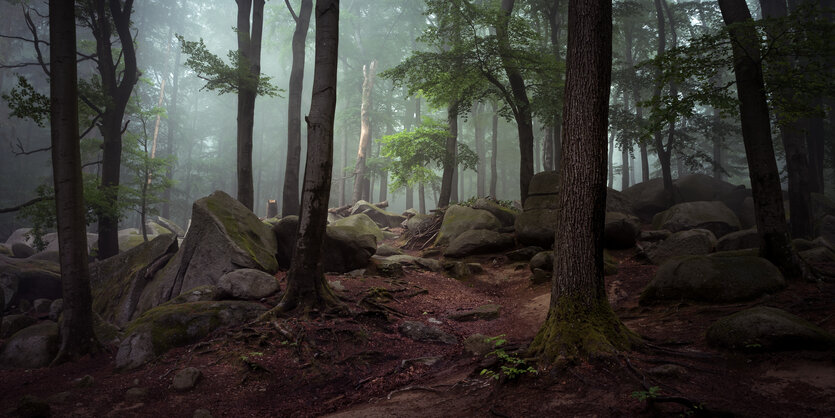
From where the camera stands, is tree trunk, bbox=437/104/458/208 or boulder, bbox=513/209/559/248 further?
tree trunk, bbox=437/104/458/208

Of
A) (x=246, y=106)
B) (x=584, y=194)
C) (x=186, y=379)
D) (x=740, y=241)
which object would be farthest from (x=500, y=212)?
(x=186, y=379)

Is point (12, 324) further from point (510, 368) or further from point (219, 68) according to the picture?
point (510, 368)

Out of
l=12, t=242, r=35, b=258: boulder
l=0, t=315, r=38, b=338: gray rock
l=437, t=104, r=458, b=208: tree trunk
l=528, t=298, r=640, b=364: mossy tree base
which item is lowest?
l=0, t=315, r=38, b=338: gray rock

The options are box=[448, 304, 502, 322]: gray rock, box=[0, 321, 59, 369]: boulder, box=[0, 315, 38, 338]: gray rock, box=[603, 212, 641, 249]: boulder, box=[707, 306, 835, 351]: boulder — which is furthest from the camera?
box=[603, 212, 641, 249]: boulder

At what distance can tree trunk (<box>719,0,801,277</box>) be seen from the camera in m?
6.52

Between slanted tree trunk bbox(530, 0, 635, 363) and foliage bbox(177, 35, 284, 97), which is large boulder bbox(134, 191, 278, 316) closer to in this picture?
foliage bbox(177, 35, 284, 97)

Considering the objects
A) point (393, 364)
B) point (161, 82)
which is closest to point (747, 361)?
point (393, 364)

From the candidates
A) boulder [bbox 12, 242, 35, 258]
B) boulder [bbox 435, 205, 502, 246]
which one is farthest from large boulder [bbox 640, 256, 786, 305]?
boulder [bbox 12, 242, 35, 258]

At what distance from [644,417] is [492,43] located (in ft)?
40.3

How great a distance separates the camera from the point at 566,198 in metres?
4.46

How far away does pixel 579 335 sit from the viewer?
12.8 ft

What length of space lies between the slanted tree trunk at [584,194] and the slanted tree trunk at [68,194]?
721cm

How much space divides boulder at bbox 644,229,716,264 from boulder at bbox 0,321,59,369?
12.5 metres

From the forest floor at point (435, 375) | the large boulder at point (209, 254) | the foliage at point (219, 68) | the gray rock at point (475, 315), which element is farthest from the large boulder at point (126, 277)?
the gray rock at point (475, 315)
